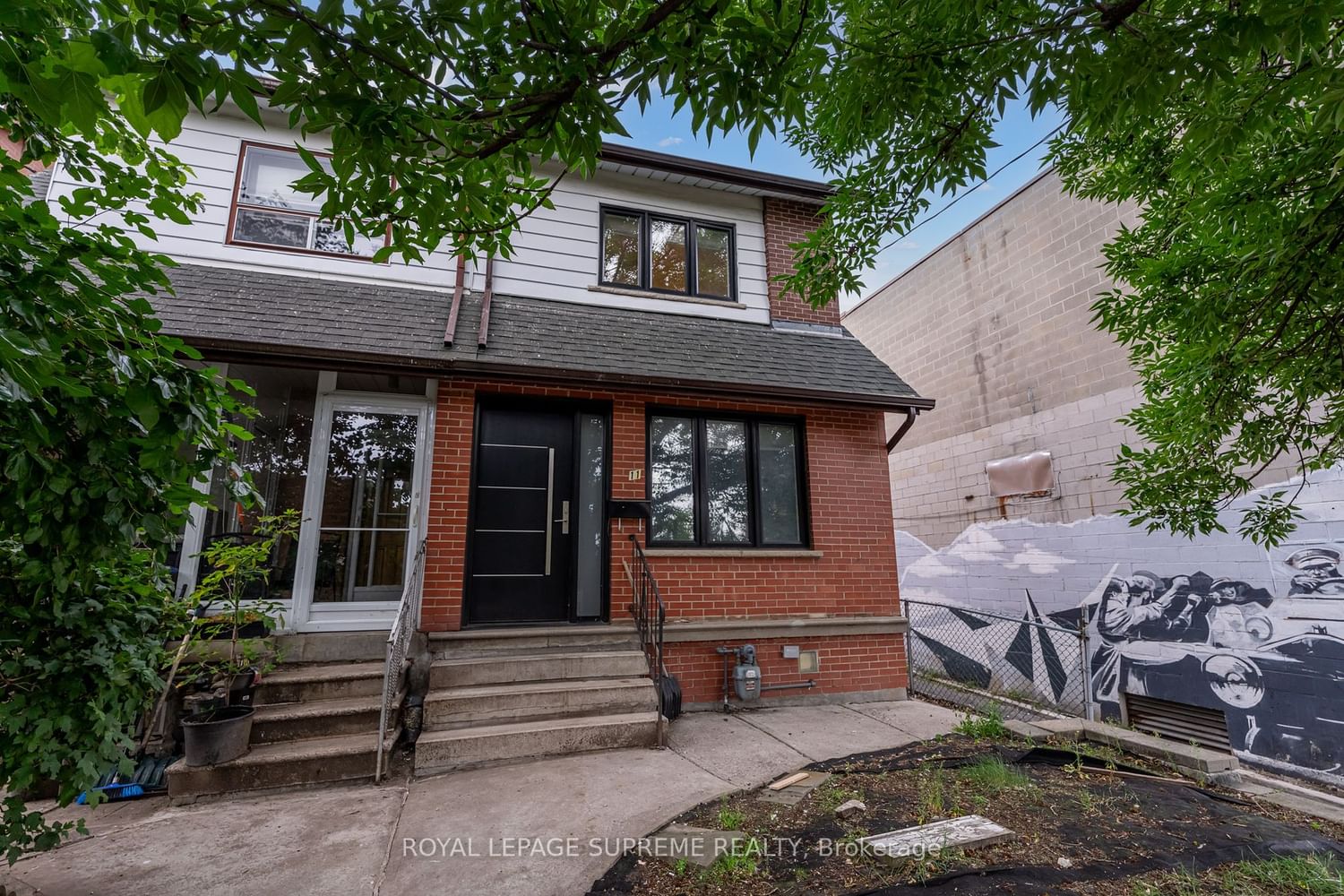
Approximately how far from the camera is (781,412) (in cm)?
668

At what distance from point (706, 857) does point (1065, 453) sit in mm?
6992

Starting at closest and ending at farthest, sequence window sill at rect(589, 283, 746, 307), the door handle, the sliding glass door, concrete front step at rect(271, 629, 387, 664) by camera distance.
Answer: concrete front step at rect(271, 629, 387, 664) < the sliding glass door < the door handle < window sill at rect(589, 283, 746, 307)

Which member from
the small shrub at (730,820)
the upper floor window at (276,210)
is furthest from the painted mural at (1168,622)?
the upper floor window at (276,210)

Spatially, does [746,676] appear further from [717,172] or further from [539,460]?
[717,172]

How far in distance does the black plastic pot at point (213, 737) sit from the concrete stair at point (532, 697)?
111 cm

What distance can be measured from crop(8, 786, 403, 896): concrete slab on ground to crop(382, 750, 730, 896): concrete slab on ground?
0.62 feet

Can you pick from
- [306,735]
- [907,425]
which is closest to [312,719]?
[306,735]

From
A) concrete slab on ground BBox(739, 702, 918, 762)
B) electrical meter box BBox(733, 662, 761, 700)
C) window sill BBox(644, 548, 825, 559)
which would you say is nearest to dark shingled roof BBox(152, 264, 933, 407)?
window sill BBox(644, 548, 825, 559)

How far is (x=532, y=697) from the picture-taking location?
459cm

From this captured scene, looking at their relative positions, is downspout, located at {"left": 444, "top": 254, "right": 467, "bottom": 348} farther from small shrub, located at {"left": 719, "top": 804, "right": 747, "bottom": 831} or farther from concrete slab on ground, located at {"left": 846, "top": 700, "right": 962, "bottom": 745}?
concrete slab on ground, located at {"left": 846, "top": 700, "right": 962, "bottom": 745}

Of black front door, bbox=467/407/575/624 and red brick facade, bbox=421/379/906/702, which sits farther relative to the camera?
black front door, bbox=467/407/575/624

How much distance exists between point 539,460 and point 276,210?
3.95 m

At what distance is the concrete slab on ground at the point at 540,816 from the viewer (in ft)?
9.07

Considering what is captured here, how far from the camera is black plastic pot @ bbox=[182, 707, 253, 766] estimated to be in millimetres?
3725
